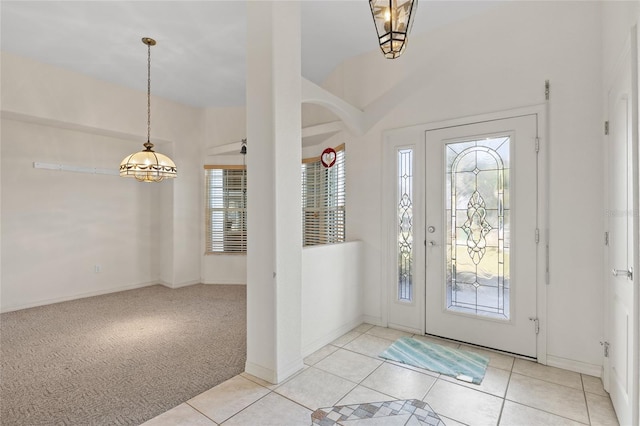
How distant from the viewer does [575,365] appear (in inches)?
103

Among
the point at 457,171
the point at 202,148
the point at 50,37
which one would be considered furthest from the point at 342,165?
the point at 50,37

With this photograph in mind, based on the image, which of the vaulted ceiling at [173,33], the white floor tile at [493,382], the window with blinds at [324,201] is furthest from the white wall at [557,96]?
the window with blinds at [324,201]

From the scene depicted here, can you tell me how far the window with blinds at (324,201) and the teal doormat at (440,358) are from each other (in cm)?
158

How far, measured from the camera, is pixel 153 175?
376cm

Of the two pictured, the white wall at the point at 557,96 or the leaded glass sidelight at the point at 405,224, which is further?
the leaded glass sidelight at the point at 405,224

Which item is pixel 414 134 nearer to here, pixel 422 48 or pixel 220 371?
pixel 422 48

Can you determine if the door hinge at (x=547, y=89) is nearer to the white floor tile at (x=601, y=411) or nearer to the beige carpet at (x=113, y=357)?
the white floor tile at (x=601, y=411)

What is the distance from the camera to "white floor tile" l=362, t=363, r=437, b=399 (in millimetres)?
2312

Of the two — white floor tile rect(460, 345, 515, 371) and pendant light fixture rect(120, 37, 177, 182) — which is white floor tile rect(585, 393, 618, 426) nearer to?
white floor tile rect(460, 345, 515, 371)

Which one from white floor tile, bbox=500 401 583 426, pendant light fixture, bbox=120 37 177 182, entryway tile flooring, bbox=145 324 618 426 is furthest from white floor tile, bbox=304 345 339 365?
pendant light fixture, bbox=120 37 177 182

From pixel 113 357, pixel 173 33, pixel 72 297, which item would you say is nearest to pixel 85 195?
pixel 72 297

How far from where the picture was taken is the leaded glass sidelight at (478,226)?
9.74ft

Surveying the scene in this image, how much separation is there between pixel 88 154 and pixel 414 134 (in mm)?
5038

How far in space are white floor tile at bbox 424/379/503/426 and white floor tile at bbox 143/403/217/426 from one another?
151cm
